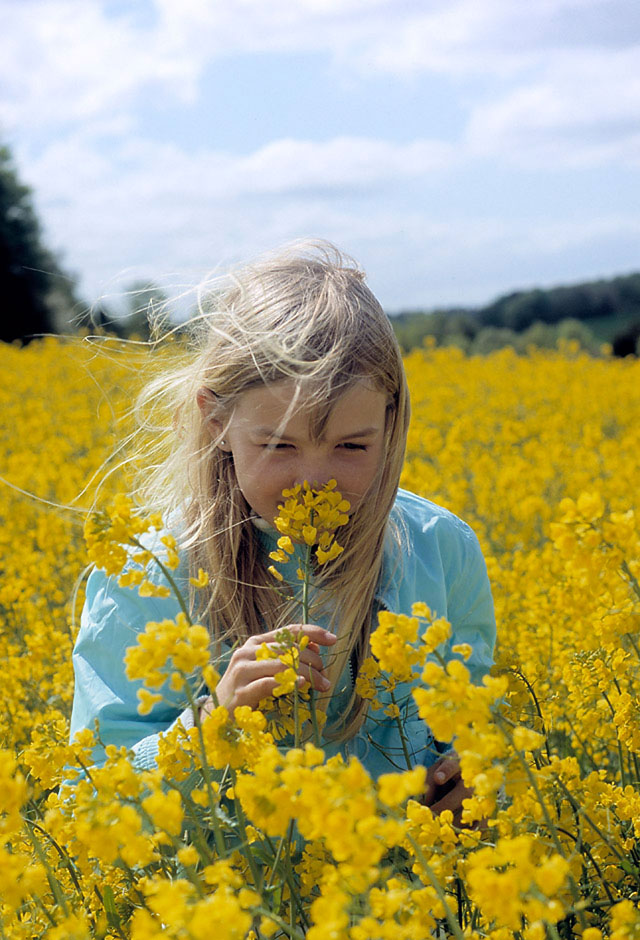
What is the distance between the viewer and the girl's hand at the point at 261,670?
1432mm

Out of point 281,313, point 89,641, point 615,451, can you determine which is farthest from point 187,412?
point 615,451

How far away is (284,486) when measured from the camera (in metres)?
1.86

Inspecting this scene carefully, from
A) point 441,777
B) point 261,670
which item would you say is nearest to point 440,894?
point 261,670

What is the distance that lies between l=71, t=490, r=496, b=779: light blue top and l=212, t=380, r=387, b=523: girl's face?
279 mm

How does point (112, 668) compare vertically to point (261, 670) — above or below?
below

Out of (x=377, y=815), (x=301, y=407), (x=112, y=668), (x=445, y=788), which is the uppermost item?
(x=301, y=407)

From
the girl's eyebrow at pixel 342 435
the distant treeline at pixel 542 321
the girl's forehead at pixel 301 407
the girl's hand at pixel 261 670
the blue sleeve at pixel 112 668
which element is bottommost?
the distant treeline at pixel 542 321

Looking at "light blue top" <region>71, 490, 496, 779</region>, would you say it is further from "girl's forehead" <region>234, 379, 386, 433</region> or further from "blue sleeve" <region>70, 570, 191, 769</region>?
"girl's forehead" <region>234, 379, 386, 433</region>

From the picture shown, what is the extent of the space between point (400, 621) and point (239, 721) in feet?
0.90

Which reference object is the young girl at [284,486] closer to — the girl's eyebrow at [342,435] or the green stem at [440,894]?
the girl's eyebrow at [342,435]

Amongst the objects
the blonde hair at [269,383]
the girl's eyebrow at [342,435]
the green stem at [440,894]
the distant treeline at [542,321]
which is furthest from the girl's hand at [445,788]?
the distant treeline at [542,321]

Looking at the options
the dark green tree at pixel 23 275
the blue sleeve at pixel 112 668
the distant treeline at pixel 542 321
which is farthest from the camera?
the dark green tree at pixel 23 275

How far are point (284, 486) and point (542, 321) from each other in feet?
65.6

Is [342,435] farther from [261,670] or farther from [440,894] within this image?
[440,894]
